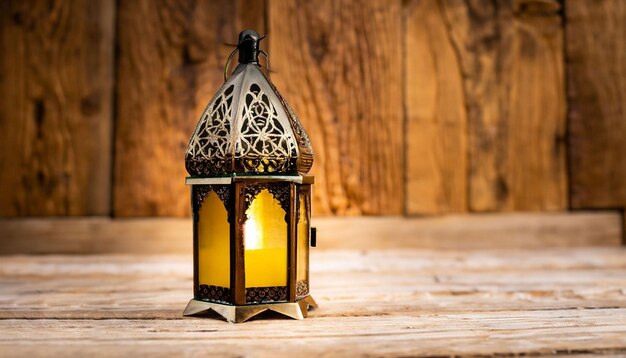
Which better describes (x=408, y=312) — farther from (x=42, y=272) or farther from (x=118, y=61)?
(x=118, y=61)

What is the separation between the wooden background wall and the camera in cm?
Answer: 154

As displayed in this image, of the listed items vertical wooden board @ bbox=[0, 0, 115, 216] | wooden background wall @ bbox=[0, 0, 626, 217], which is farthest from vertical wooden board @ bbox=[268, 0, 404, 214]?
vertical wooden board @ bbox=[0, 0, 115, 216]

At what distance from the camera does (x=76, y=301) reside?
0.93 meters

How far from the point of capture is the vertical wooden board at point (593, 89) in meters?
1.69

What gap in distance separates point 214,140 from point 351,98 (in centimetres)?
89

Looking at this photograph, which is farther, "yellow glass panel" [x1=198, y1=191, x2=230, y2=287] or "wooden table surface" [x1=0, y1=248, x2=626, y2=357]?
"yellow glass panel" [x1=198, y1=191, x2=230, y2=287]

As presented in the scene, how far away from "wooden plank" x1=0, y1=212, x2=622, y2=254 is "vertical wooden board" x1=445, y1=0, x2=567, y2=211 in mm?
66

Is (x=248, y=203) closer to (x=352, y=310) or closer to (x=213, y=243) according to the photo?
(x=213, y=243)

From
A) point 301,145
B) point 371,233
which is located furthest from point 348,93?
point 301,145

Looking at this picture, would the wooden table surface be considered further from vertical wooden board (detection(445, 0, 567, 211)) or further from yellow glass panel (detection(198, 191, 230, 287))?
vertical wooden board (detection(445, 0, 567, 211))

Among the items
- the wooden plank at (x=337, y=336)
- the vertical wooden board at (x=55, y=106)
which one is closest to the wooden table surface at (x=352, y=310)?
the wooden plank at (x=337, y=336)

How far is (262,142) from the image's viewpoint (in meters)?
0.80

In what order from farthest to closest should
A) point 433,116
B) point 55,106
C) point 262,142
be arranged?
point 433,116
point 55,106
point 262,142

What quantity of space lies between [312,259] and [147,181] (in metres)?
0.58
